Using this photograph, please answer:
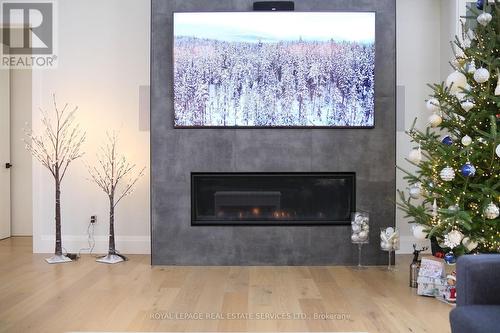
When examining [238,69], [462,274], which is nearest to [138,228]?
[238,69]

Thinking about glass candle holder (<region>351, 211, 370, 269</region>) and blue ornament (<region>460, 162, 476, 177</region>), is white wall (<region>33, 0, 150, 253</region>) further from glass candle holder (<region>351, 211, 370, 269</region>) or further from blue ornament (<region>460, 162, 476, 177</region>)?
blue ornament (<region>460, 162, 476, 177</region>)

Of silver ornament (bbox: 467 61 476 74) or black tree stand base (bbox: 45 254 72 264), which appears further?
black tree stand base (bbox: 45 254 72 264)

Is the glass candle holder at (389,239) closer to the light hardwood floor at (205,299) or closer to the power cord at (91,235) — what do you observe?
the light hardwood floor at (205,299)

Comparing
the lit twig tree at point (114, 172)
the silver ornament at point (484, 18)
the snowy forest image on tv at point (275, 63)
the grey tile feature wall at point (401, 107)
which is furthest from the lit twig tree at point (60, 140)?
the silver ornament at point (484, 18)

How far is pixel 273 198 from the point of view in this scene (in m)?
4.67

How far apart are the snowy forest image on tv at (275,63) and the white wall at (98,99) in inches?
31.9

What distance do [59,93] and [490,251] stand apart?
4.29m

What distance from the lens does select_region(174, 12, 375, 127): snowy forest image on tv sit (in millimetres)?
4500

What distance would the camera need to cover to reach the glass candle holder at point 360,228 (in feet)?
14.4

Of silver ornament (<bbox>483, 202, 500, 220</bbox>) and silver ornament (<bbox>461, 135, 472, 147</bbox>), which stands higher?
silver ornament (<bbox>461, 135, 472, 147</bbox>)

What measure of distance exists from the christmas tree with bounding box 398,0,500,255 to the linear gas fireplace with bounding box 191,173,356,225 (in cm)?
121

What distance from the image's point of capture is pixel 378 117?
4.59 metres

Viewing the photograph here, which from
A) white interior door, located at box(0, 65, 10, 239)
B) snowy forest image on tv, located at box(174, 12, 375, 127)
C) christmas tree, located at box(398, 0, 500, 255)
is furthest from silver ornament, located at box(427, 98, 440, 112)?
white interior door, located at box(0, 65, 10, 239)

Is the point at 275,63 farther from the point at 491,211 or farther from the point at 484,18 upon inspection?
the point at 491,211
